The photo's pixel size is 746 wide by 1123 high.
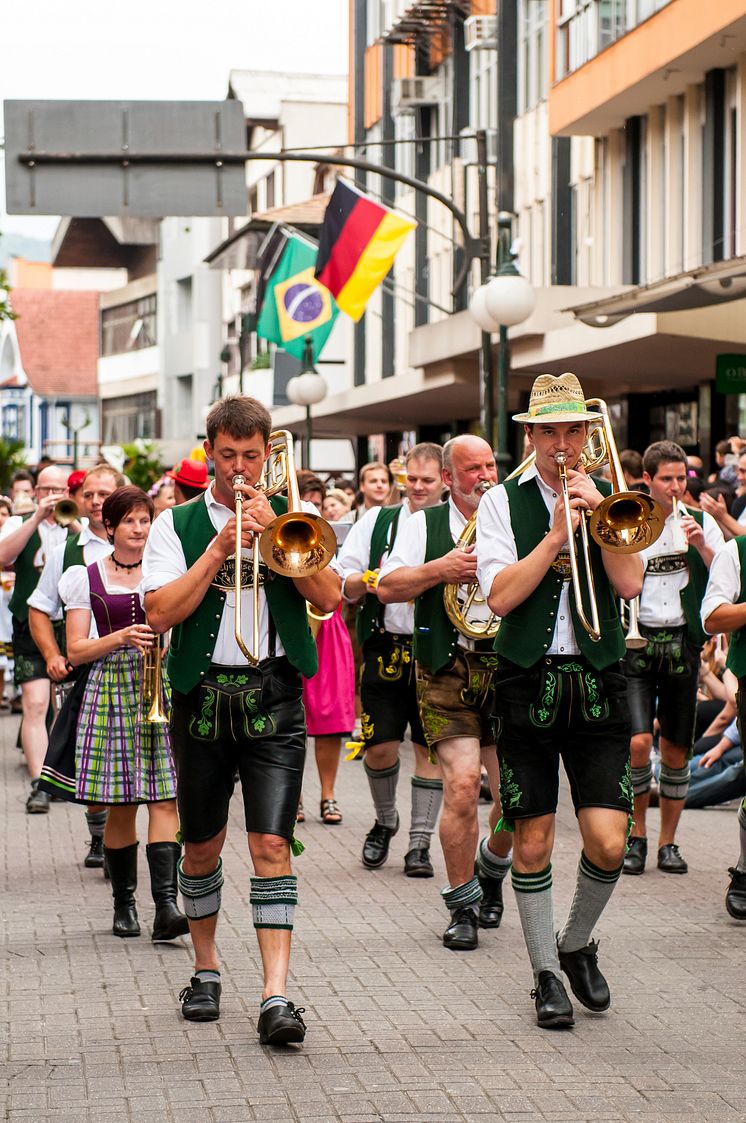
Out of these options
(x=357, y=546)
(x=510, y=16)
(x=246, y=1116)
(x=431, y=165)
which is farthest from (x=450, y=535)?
(x=431, y=165)

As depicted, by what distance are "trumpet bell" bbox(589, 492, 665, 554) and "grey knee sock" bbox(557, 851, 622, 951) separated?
3.47 feet

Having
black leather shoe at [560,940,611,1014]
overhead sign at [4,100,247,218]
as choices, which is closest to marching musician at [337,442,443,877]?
black leather shoe at [560,940,611,1014]

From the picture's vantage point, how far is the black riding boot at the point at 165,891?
305 inches

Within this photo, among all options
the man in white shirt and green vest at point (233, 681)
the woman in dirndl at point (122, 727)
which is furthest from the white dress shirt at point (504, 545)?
the woman in dirndl at point (122, 727)

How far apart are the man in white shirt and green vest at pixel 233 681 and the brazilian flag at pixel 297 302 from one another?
25.0 metres

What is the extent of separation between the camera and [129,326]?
3605 inches

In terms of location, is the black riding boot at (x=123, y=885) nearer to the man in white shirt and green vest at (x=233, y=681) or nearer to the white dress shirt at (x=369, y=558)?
the man in white shirt and green vest at (x=233, y=681)

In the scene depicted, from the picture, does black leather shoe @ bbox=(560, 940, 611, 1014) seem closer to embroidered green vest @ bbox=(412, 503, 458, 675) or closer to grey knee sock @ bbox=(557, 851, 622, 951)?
grey knee sock @ bbox=(557, 851, 622, 951)

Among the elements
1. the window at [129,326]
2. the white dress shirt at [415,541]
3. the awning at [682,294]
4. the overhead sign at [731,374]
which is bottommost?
the white dress shirt at [415,541]

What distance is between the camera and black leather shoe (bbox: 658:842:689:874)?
9453mm

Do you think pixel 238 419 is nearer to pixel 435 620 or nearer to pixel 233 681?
pixel 233 681

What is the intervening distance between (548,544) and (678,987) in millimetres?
1867

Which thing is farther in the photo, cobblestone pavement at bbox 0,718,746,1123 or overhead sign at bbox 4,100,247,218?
overhead sign at bbox 4,100,247,218

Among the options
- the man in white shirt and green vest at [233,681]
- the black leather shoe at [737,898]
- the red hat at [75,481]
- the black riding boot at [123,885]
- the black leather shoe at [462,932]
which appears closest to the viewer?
the man in white shirt and green vest at [233,681]
